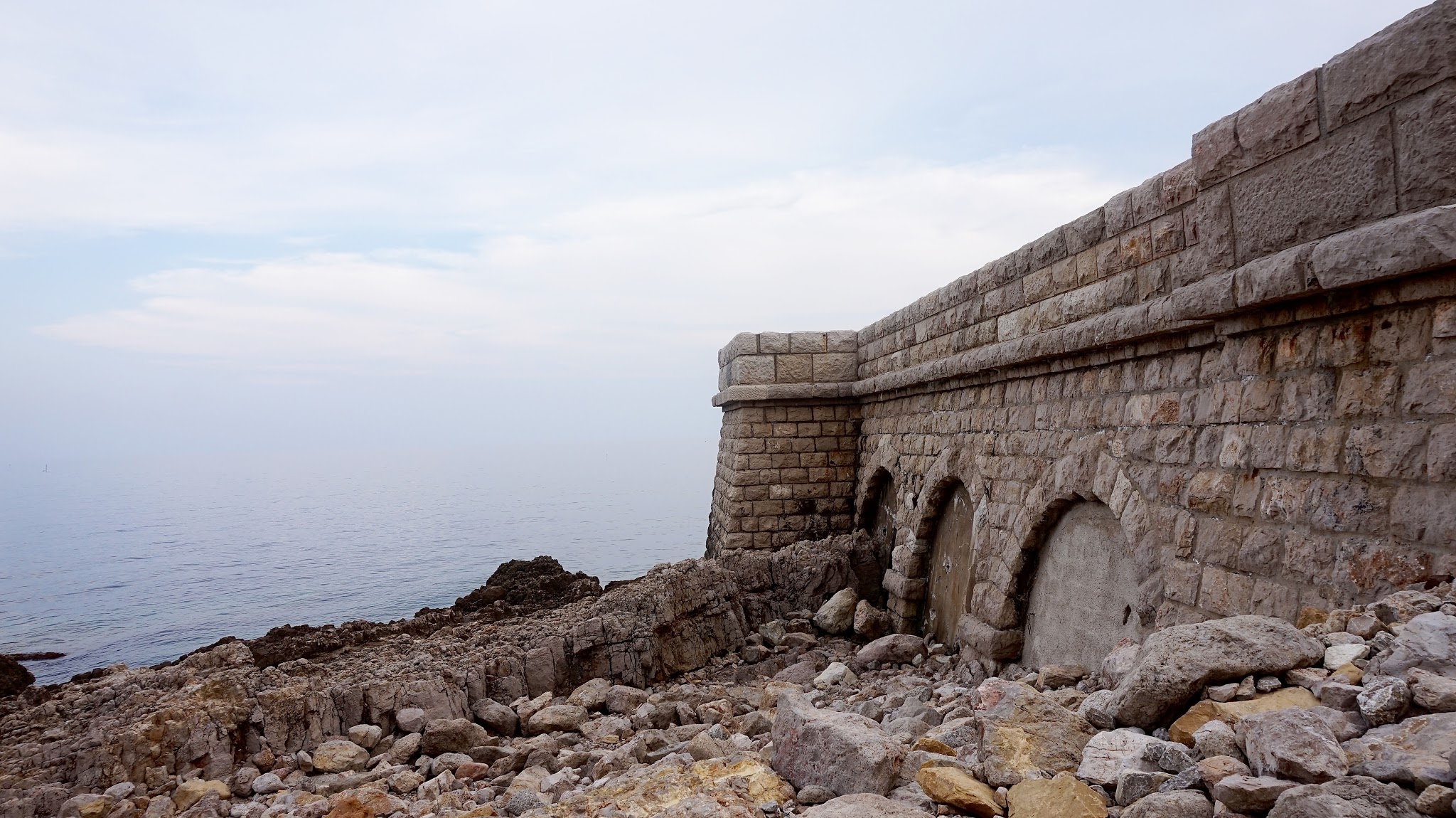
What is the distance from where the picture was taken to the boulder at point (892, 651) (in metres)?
8.46

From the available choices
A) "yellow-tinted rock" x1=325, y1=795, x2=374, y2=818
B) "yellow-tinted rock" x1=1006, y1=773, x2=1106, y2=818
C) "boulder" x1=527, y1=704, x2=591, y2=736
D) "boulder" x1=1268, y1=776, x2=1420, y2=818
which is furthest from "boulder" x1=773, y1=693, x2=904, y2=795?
"boulder" x1=527, y1=704, x2=591, y2=736

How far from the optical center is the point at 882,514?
11375 mm

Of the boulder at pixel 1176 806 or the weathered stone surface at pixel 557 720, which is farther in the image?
the weathered stone surface at pixel 557 720

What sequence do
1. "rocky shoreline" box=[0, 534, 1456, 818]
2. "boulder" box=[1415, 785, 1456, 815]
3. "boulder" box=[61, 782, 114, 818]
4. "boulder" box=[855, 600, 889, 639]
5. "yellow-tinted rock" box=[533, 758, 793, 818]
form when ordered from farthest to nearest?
"boulder" box=[855, 600, 889, 639] → "boulder" box=[61, 782, 114, 818] → "yellow-tinted rock" box=[533, 758, 793, 818] → "rocky shoreline" box=[0, 534, 1456, 818] → "boulder" box=[1415, 785, 1456, 815]

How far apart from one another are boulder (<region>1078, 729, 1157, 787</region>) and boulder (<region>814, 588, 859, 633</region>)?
22.4ft

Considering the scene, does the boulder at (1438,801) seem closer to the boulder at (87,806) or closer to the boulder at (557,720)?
the boulder at (557,720)

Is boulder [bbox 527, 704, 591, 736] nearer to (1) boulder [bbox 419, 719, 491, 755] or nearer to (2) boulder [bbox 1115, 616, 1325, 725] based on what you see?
(1) boulder [bbox 419, 719, 491, 755]

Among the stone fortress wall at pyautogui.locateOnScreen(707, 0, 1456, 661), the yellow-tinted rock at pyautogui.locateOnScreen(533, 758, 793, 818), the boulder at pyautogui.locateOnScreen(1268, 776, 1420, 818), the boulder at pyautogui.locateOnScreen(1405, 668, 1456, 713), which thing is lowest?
the yellow-tinted rock at pyautogui.locateOnScreen(533, 758, 793, 818)

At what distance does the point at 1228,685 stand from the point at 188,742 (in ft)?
22.7

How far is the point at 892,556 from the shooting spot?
10.2 metres

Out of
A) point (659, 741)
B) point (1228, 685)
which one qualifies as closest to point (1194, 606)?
point (1228, 685)

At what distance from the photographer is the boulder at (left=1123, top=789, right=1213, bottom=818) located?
93.7 inches

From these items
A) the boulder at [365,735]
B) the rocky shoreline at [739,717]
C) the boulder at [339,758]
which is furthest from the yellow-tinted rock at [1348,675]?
the boulder at [365,735]

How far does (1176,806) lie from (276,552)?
3671cm
